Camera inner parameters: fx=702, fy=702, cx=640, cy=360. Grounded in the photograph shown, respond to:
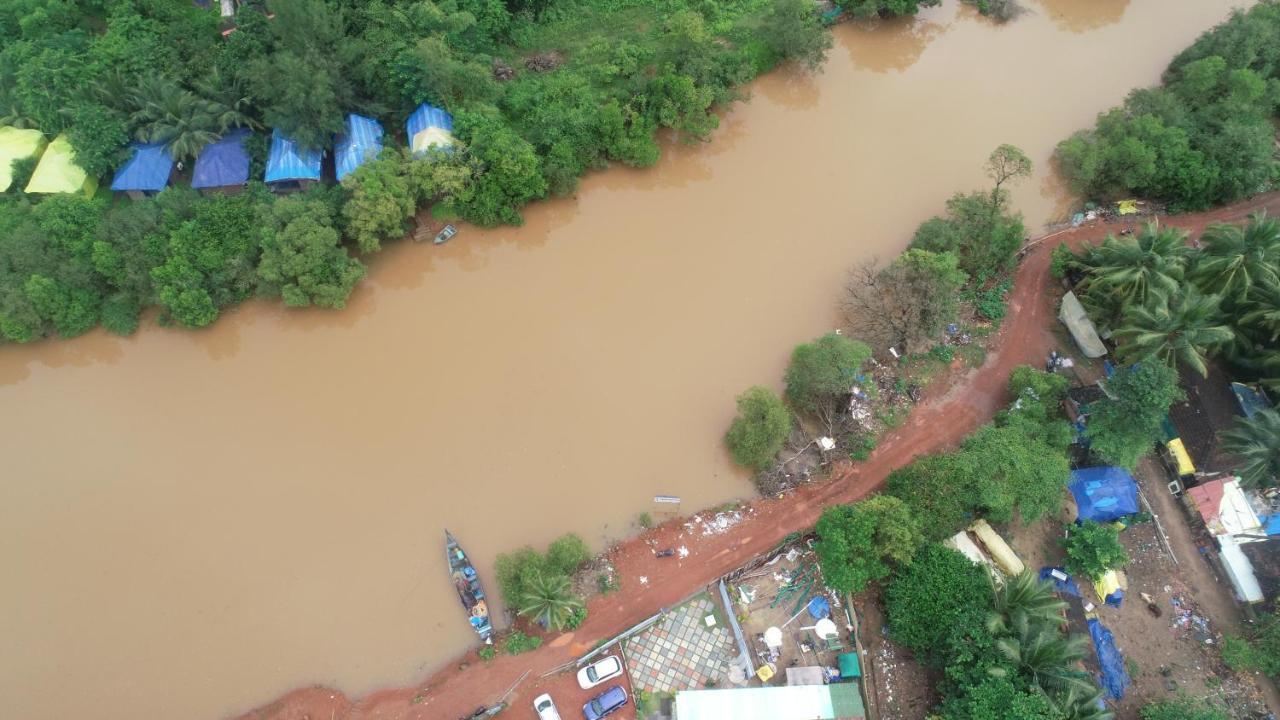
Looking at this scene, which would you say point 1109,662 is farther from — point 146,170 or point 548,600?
point 146,170

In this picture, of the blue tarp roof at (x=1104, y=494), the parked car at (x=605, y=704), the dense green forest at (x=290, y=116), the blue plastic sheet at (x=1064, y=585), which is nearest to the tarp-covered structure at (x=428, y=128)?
the dense green forest at (x=290, y=116)

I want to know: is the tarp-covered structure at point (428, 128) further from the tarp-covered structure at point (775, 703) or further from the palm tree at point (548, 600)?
the tarp-covered structure at point (775, 703)

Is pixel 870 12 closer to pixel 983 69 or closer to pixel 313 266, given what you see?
pixel 983 69

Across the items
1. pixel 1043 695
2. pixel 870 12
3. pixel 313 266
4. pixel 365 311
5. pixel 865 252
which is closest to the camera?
pixel 1043 695

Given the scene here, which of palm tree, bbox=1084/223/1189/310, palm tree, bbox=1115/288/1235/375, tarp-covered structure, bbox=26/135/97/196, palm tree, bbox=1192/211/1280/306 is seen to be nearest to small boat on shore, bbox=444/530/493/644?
tarp-covered structure, bbox=26/135/97/196

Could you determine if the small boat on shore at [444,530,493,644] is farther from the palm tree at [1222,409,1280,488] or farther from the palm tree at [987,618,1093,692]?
the palm tree at [1222,409,1280,488]

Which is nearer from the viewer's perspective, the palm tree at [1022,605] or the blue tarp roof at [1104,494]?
the palm tree at [1022,605]

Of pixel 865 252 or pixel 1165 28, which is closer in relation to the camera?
pixel 865 252

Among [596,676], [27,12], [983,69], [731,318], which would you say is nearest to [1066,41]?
[983,69]
